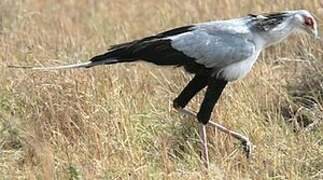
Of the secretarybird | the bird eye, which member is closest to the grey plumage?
the secretarybird

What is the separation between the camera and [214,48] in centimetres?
470

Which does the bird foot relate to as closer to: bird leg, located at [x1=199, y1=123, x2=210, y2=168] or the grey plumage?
bird leg, located at [x1=199, y1=123, x2=210, y2=168]

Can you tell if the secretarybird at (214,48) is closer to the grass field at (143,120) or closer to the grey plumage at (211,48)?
the grey plumage at (211,48)

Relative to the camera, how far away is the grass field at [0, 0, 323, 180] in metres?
4.60

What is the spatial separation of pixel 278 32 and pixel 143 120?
38.9 inches

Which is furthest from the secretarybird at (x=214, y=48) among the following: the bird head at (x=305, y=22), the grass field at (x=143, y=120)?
the grass field at (x=143, y=120)

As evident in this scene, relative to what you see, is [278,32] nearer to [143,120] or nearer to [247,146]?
[247,146]

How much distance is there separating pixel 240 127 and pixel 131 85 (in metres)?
0.98

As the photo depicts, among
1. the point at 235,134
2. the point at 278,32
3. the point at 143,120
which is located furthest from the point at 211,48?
the point at 143,120

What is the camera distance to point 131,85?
5.87 meters

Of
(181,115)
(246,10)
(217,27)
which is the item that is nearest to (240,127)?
(181,115)

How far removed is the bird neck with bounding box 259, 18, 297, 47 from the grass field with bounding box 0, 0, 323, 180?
510mm

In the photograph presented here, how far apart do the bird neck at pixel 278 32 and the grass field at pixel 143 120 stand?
20.1 inches

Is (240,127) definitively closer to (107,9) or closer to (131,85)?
(131,85)
